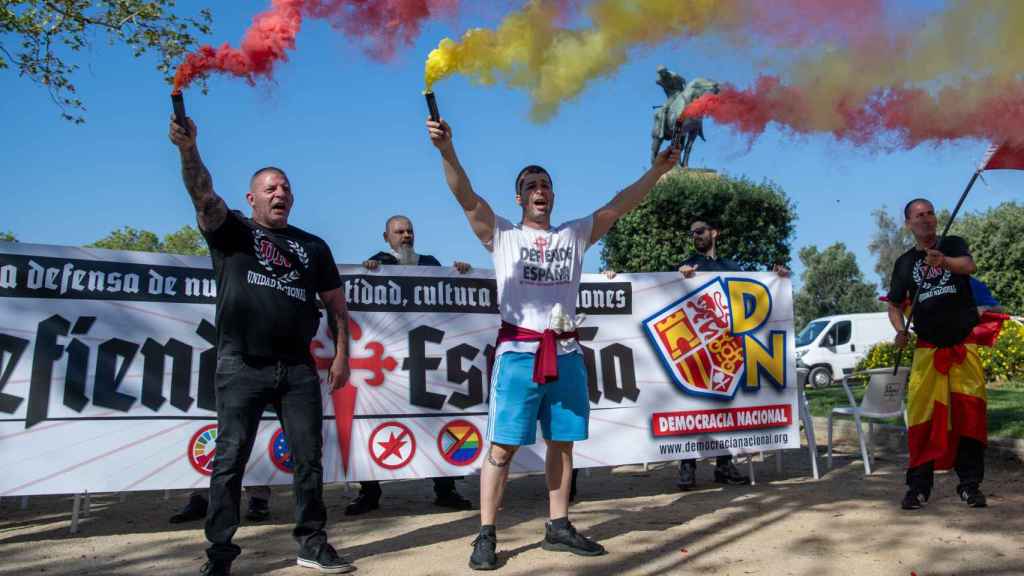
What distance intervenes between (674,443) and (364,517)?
2.48 metres

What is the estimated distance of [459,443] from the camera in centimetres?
591

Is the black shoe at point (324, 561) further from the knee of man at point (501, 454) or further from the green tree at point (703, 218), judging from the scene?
the green tree at point (703, 218)

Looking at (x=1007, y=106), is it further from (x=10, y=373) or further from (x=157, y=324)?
(x=10, y=373)

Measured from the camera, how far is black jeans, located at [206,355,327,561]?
12.7 feet

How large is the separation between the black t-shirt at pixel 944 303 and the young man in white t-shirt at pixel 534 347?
2.66 metres

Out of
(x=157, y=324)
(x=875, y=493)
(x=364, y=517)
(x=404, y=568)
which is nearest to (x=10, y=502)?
(x=157, y=324)

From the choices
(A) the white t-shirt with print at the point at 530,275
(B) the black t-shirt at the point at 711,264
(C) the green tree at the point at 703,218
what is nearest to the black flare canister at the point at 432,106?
(A) the white t-shirt with print at the point at 530,275

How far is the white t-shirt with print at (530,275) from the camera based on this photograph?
435 cm

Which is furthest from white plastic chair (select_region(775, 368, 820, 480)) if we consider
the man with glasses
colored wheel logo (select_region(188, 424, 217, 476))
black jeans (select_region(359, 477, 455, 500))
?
colored wheel logo (select_region(188, 424, 217, 476))

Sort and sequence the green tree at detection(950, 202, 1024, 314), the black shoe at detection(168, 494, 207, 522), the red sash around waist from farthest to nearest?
the green tree at detection(950, 202, 1024, 314), the black shoe at detection(168, 494, 207, 522), the red sash around waist

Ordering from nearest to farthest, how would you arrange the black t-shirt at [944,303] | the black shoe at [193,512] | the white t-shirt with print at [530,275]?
the white t-shirt with print at [530,275] → the black shoe at [193,512] → the black t-shirt at [944,303]

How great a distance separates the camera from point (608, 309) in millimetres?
6543

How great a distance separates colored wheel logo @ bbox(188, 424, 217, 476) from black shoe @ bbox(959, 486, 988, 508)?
196 inches

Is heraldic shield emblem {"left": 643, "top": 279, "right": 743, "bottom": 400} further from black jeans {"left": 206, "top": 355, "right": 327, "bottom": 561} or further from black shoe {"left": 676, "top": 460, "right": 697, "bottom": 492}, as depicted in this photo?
black jeans {"left": 206, "top": 355, "right": 327, "bottom": 561}
